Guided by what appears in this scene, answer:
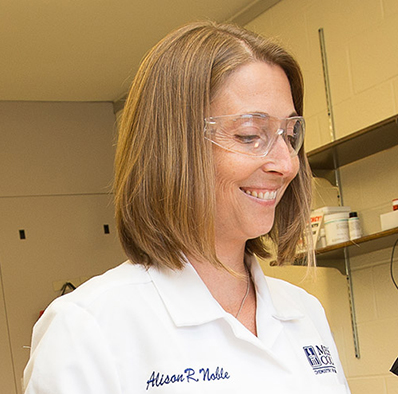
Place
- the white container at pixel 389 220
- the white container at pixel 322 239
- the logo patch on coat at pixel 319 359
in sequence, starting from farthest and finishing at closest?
the white container at pixel 322 239 < the white container at pixel 389 220 < the logo patch on coat at pixel 319 359

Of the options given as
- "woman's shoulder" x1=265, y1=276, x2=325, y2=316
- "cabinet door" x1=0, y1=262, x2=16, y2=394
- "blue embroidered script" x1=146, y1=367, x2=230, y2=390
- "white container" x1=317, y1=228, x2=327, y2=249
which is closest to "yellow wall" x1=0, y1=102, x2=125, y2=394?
"cabinet door" x1=0, y1=262, x2=16, y2=394

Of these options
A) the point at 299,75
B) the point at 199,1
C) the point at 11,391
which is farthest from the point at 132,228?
the point at 11,391

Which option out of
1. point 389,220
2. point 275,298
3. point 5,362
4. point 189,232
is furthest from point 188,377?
point 5,362

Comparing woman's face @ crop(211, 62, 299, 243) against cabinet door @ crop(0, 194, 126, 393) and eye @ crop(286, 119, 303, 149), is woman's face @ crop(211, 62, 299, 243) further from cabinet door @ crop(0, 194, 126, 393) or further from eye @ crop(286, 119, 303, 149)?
cabinet door @ crop(0, 194, 126, 393)

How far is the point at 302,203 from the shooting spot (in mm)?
1555

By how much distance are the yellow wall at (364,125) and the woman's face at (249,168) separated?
1.60m

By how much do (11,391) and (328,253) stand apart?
2.65m

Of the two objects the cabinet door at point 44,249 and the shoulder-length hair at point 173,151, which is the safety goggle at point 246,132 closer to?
the shoulder-length hair at point 173,151

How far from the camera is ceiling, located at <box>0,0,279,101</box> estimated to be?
3.99 metres

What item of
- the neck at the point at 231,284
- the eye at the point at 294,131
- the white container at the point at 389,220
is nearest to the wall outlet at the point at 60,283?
the white container at the point at 389,220

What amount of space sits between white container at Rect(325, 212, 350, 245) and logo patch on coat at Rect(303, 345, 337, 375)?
1.53 m

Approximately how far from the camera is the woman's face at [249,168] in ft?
4.40

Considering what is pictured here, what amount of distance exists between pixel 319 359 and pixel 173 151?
50 cm

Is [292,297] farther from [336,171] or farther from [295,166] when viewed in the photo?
[336,171]
